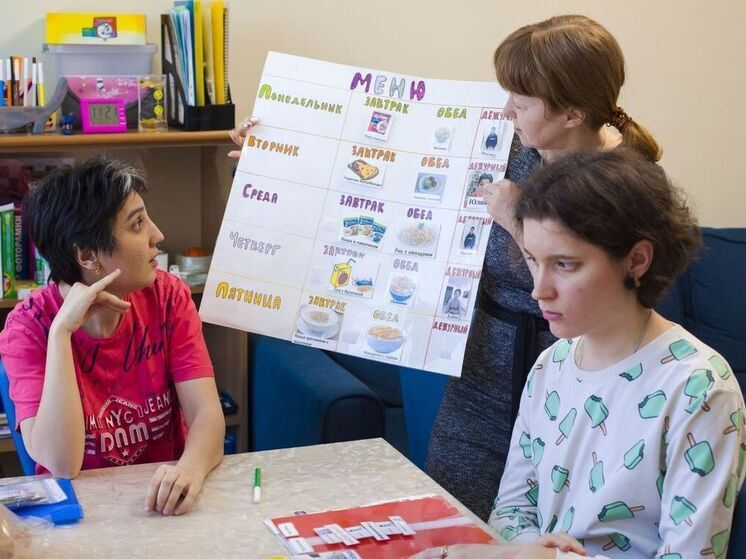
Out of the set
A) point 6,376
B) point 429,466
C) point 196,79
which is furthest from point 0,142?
point 429,466

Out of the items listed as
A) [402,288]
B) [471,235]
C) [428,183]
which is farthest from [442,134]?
[402,288]

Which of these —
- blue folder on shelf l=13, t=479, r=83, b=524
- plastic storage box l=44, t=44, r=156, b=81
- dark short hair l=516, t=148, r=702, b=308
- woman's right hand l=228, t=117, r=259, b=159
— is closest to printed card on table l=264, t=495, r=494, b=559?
blue folder on shelf l=13, t=479, r=83, b=524

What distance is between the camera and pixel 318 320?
218 cm

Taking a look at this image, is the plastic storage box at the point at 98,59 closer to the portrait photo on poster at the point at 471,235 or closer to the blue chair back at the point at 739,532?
the portrait photo on poster at the point at 471,235

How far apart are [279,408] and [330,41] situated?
1.16m

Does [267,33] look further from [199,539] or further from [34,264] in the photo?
[199,539]

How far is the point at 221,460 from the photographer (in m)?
1.78

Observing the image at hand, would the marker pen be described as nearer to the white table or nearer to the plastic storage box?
the white table

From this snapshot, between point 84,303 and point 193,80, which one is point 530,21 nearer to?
point 193,80

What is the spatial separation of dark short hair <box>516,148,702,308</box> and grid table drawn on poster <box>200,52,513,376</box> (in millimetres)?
663

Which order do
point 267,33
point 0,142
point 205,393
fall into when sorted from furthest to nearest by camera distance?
point 267,33 < point 0,142 < point 205,393

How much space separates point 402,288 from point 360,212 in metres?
0.19

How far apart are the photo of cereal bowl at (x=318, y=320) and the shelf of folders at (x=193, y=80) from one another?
88cm

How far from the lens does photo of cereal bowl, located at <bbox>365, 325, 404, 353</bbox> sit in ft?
7.03
